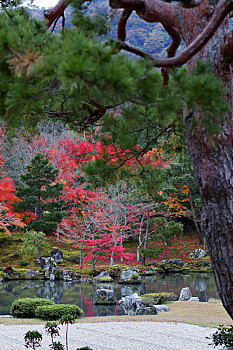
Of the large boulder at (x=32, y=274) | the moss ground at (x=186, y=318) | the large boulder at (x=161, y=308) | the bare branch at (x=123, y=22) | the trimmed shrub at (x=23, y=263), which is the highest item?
the bare branch at (x=123, y=22)

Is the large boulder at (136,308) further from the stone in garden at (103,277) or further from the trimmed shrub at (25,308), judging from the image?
the stone in garden at (103,277)

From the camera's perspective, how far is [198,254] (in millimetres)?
15938

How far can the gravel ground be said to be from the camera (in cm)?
445

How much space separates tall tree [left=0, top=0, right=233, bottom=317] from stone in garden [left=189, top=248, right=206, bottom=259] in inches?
570

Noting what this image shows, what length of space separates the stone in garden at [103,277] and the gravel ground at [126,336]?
6121 millimetres

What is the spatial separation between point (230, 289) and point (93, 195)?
11.6 meters

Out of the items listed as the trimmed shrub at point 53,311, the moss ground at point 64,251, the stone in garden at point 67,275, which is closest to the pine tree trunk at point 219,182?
the trimmed shrub at point 53,311

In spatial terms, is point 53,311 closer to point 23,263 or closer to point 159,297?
point 159,297

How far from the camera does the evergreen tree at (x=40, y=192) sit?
1248 centimetres

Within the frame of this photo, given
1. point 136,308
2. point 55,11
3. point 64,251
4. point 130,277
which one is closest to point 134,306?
point 136,308

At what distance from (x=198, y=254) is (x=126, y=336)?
11737mm

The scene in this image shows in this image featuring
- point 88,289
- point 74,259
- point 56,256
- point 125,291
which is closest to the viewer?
point 125,291

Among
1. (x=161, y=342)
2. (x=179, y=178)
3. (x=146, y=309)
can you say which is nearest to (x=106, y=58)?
(x=161, y=342)

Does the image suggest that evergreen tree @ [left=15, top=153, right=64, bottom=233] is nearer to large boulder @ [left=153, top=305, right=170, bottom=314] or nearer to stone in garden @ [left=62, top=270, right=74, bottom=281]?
stone in garden @ [left=62, top=270, right=74, bottom=281]
